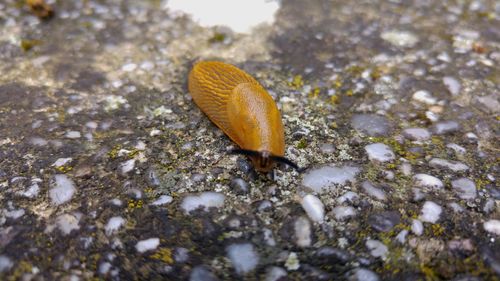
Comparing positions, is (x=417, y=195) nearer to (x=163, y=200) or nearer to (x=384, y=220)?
(x=384, y=220)

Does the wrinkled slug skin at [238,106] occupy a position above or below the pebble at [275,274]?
above

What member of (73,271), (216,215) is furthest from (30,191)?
(216,215)

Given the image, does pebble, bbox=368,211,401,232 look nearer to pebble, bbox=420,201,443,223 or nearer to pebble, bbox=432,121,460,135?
pebble, bbox=420,201,443,223

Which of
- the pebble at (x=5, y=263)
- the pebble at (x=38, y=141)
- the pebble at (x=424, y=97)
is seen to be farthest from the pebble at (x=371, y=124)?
the pebble at (x=5, y=263)

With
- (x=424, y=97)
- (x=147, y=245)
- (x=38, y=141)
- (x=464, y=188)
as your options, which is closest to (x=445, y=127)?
(x=424, y=97)

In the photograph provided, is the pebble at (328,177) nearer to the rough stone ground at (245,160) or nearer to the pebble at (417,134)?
the rough stone ground at (245,160)

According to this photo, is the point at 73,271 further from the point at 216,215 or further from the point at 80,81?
the point at 80,81
